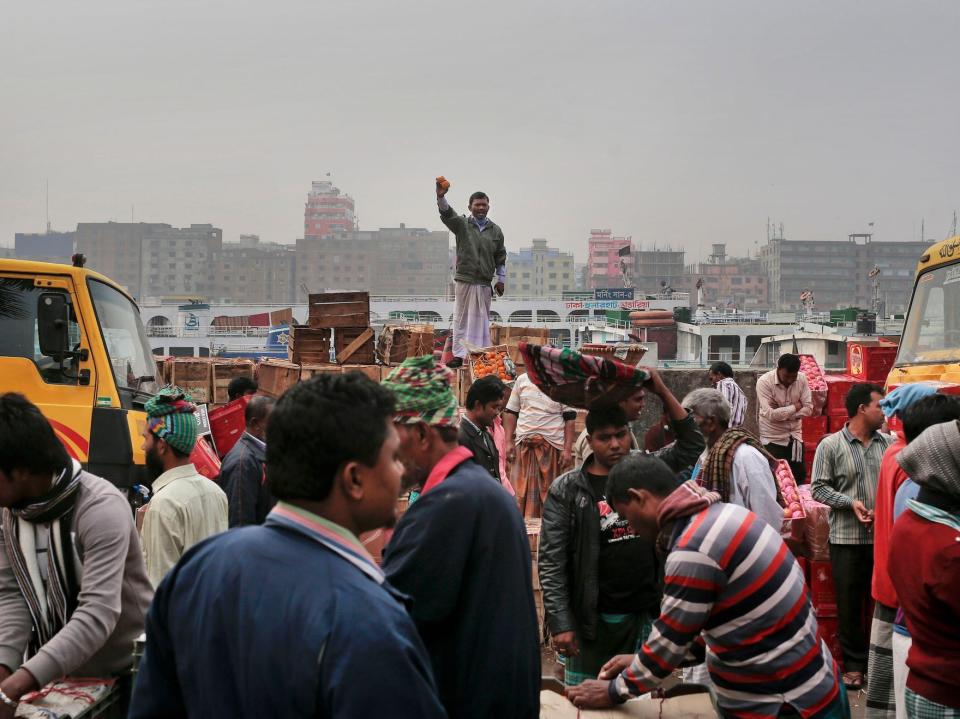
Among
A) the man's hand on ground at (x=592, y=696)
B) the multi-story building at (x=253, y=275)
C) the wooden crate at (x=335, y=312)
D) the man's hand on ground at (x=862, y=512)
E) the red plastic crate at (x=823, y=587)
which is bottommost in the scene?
the red plastic crate at (x=823, y=587)

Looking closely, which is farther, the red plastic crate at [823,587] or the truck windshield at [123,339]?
the truck windshield at [123,339]

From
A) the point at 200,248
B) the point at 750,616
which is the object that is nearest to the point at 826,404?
the point at 750,616

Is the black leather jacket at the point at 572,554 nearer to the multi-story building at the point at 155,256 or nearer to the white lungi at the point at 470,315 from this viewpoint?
the white lungi at the point at 470,315

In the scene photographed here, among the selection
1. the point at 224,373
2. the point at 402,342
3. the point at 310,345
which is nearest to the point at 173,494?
the point at 402,342

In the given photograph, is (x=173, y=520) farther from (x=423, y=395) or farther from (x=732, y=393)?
(x=732, y=393)

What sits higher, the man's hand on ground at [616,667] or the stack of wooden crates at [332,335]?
the stack of wooden crates at [332,335]

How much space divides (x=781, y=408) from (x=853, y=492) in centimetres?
366

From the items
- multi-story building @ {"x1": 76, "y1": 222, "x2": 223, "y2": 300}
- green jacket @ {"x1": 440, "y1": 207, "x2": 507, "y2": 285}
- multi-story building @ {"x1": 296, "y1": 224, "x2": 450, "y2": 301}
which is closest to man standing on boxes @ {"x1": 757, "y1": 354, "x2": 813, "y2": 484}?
green jacket @ {"x1": 440, "y1": 207, "x2": 507, "y2": 285}

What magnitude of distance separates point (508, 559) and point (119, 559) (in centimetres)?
158

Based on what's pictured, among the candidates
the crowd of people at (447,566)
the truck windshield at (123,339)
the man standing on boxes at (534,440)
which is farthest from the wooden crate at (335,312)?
the crowd of people at (447,566)

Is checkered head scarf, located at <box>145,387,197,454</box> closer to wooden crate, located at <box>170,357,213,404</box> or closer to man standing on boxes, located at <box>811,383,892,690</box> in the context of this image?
man standing on boxes, located at <box>811,383,892,690</box>

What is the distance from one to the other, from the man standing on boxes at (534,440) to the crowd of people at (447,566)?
11.0 ft

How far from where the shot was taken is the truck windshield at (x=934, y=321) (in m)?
8.62

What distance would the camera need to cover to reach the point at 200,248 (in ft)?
642
